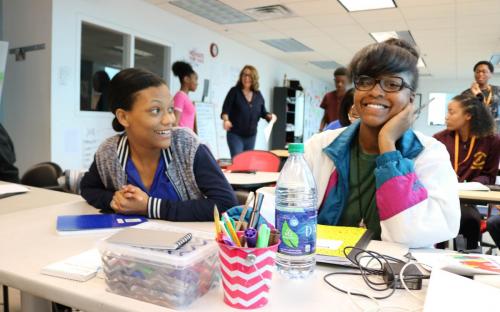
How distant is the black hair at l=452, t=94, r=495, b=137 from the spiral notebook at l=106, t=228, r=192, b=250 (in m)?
2.71

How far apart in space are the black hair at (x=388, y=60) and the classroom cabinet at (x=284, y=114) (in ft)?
24.7

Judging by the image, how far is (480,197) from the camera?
2.05 metres

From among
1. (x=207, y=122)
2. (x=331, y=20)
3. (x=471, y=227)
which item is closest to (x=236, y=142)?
(x=207, y=122)

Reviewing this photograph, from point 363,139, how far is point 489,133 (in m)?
1.98

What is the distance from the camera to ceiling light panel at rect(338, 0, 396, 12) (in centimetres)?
493

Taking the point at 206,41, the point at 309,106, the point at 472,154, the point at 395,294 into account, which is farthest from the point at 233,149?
the point at 309,106

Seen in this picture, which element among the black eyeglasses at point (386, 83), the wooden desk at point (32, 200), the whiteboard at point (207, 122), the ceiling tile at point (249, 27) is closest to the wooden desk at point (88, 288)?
the wooden desk at point (32, 200)

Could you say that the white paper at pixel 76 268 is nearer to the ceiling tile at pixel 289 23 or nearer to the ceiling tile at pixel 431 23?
the ceiling tile at pixel 289 23

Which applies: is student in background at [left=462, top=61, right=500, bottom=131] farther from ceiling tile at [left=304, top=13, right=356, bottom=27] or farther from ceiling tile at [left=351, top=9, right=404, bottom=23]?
ceiling tile at [left=304, top=13, right=356, bottom=27]

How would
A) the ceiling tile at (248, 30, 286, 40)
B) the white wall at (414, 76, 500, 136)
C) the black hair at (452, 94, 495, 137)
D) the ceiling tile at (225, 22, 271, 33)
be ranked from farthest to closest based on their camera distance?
1. the white wall at (414, 76, 500, 136)
2. the ceiling tile at (248, 30, 286, 40)
3. the ceiling tile at (225, 22, 271, 33)
4. the black hair at (452, 94, 495, 137)

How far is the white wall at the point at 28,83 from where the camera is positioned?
4125mm

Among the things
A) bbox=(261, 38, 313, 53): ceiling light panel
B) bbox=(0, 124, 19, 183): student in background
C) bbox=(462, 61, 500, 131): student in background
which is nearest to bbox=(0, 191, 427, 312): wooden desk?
bbox=(0, 124, 19, 183): student in background

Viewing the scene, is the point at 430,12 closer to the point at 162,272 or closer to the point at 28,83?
the point at 28,83

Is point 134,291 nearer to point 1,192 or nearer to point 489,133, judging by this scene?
point 1,192
